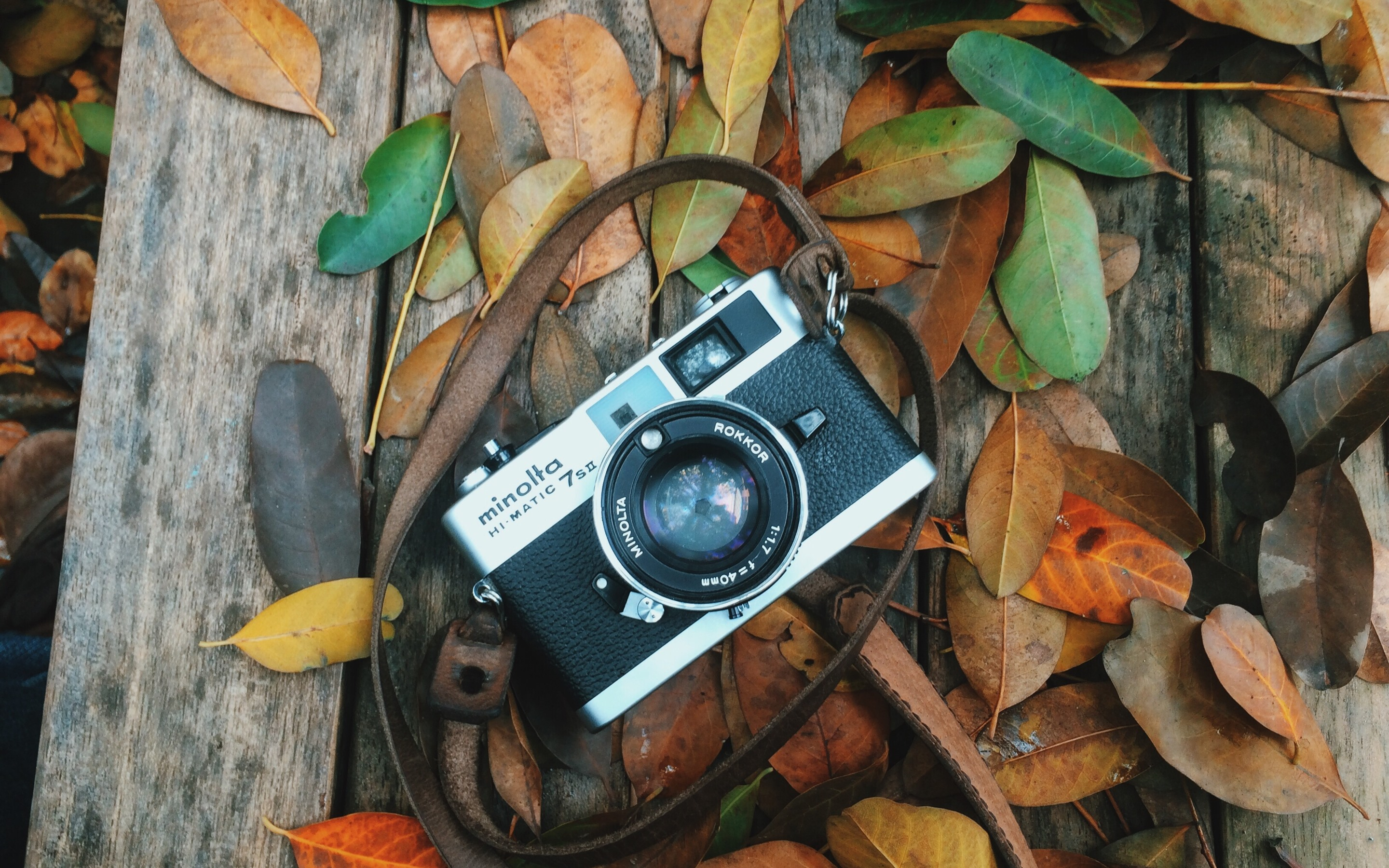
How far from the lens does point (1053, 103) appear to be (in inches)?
26.5

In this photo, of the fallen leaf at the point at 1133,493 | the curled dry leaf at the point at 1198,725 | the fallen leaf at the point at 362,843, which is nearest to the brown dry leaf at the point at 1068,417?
the fallen leaf at the point at 1133,493

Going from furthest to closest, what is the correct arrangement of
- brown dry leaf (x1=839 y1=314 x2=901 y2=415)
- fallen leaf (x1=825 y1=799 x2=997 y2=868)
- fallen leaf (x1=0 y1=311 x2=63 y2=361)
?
fallen leaf (x1=0 y1=311 x2=63 y2=361) < brown dry leaf (x1=839 y1=314 x2=901 y2=415) < fallen leaf (x1=825 y1=799 x2=997 y2=868)

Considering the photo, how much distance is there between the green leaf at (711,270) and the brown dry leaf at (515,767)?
36 cm

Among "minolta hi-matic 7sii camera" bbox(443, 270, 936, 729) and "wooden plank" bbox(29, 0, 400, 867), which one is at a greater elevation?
"wooden plank" bbox(29, 0, 400, 867)

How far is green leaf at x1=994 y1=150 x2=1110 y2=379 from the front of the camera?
667 millimetres

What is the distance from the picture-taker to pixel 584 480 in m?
0.61

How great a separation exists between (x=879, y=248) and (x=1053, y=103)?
6.8 inches

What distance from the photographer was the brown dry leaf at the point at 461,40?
2.32ft

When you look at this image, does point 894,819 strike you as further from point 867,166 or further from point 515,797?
point 867,166

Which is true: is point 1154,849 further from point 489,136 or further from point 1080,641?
point 489,136

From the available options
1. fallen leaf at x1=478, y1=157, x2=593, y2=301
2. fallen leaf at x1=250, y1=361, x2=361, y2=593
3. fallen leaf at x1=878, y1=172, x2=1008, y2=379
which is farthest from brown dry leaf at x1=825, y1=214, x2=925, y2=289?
fallen leaf at x1=250, y1=361, x2=361, y2=593

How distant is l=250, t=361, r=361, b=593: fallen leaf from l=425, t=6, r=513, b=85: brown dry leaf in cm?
28

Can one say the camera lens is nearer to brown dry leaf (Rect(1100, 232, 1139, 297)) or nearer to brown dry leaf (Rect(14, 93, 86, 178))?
brown dry leaf (Rect(1100, 232, 1139, 297))

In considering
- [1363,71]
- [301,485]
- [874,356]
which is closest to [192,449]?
[301,485]
